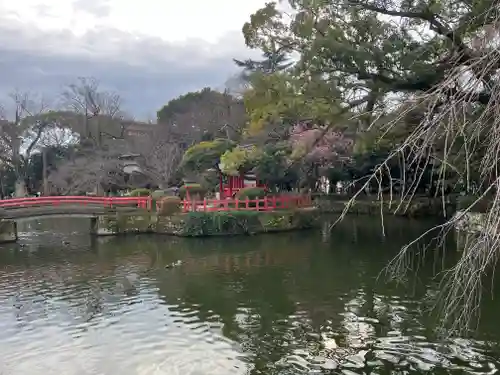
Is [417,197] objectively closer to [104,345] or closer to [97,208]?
[97,208]

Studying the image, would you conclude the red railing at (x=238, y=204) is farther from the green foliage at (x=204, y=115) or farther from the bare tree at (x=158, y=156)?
the bare tree at (x=158, y=156)

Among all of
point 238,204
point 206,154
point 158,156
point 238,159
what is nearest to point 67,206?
point 206,154

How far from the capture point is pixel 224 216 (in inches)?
749

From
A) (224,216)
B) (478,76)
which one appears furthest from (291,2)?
(224,216)

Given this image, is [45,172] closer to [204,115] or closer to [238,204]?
[204,115]

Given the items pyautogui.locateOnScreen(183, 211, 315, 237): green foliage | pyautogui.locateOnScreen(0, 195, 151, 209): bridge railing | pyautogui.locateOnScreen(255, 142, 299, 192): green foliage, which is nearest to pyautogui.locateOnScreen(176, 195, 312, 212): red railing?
pyautogui.locateOnScreen(183, 211, 315, 237): green foliage

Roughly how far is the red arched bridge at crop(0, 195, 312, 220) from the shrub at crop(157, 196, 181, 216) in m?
0.17

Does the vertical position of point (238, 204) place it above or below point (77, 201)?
below

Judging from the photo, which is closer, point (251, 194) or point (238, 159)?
point (251, 194)

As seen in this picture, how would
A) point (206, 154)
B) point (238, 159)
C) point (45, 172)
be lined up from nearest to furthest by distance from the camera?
point (238, 159) < point (206, 154) < point (45, 172)

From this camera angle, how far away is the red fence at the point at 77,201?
19406mm

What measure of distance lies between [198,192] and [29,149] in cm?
1810

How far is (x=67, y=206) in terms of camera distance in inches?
779

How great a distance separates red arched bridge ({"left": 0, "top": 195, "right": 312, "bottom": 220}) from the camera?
19.3 m
